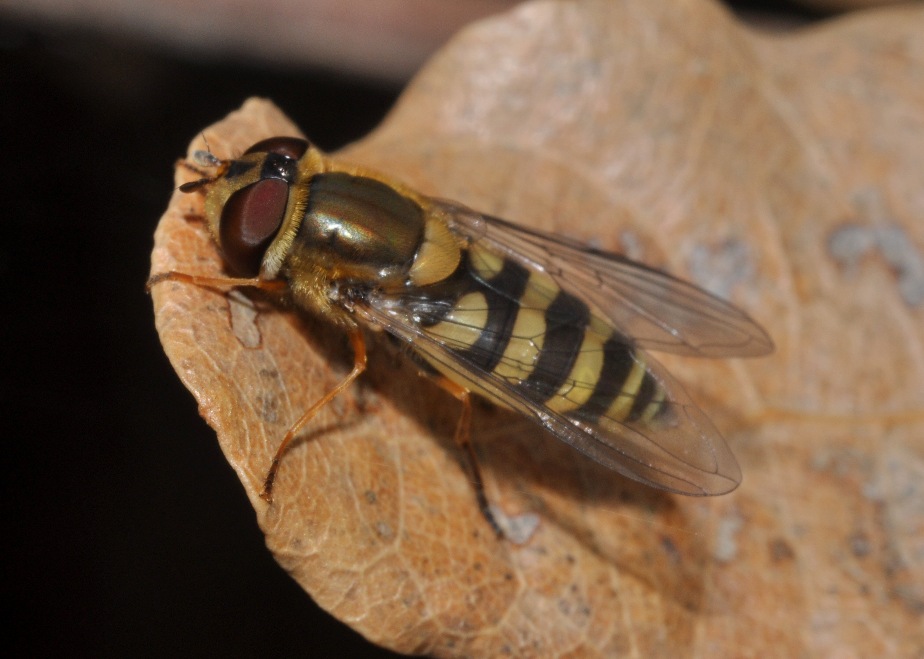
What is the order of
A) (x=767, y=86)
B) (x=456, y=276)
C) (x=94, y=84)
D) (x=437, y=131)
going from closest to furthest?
(x=456, y=276) < (x=437, y=131) < (x=767, y=86) < (x=94, y=84)

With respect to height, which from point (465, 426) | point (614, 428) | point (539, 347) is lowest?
point (465, 426)

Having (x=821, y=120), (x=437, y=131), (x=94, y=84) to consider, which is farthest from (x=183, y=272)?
(x=821, y=120)

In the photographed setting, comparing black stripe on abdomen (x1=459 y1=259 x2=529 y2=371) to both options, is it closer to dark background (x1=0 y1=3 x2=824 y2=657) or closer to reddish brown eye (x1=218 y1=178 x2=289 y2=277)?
reddish brown eye (x1=218 y1=178 x2=289 y2=277)

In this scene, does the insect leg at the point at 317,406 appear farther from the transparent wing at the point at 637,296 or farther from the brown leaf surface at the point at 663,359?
the transparent wing at the point at 637,296

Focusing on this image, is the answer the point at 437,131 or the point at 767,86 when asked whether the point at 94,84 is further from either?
the point at 767,86

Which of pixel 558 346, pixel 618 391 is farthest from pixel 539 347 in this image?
pixel 618 391

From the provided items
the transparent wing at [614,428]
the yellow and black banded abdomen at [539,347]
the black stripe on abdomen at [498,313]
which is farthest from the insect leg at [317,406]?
the black stripe on abdomen at [498,313]

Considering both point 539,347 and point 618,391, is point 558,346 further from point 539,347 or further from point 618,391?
point 618,391
